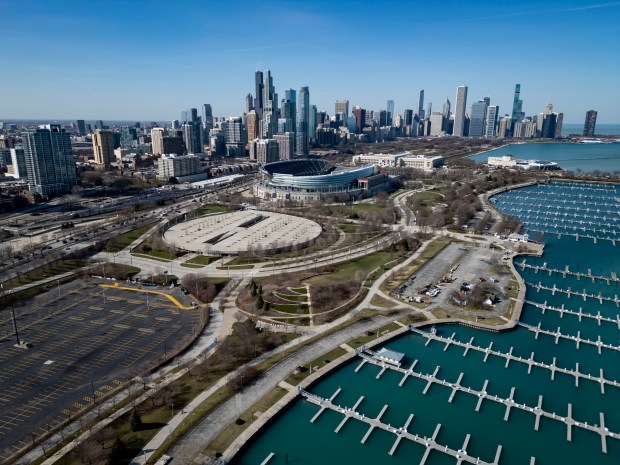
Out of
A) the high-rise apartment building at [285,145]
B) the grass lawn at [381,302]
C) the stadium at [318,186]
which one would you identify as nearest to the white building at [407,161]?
the high-rise apartment building at [285,145]

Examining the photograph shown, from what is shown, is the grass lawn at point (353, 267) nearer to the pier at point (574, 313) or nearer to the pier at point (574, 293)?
the pier at point (574, 293)

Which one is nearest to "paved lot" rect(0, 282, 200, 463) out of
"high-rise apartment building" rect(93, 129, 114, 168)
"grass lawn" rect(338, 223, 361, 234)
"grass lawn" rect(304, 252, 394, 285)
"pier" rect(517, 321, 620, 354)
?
"grass lawn" rect(304, 252, 394, 285)

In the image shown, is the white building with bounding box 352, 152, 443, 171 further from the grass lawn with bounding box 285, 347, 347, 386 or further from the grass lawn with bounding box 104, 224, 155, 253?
the grass lawn with bounding box 285, 347, 347, 386


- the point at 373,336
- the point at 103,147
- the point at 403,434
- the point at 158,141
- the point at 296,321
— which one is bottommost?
the point at 403,434

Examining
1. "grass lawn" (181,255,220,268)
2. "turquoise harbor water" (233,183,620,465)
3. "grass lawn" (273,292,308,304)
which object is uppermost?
"grass lawn" (181,255,220,268)

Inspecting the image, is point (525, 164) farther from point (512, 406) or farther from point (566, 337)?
point (512, 406)

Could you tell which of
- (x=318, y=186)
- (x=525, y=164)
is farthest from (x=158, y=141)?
(x=525, y=164)

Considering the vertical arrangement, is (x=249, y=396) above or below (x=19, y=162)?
below
